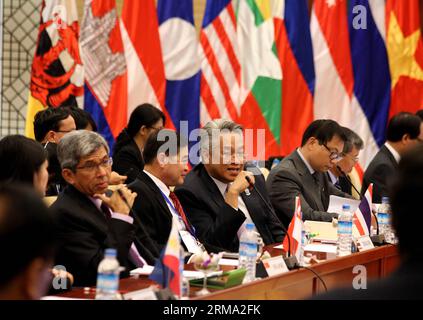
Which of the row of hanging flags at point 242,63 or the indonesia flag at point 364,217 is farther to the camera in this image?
the row of hanging flags at point 242,63

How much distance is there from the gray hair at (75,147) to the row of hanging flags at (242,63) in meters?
3.41

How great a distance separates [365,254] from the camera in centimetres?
422

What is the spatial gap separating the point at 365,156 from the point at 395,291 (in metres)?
6.57

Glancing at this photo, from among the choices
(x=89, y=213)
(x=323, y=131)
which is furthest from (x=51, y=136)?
(x=323, y=131)

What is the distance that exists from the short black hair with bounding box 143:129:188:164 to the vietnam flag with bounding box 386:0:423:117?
4150mm

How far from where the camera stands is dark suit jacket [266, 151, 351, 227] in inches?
205

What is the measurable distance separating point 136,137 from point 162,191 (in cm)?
196

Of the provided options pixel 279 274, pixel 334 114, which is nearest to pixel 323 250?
pixel 279 274

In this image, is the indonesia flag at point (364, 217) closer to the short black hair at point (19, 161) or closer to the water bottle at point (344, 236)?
the water bottle at point (344, 236)

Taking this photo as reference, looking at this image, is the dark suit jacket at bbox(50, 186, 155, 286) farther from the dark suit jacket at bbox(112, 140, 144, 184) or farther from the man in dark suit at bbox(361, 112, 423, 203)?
the man in dark suit at bbox(361, 112, 423, 203)

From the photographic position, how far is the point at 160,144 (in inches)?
162

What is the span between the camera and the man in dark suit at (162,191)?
3.96 m

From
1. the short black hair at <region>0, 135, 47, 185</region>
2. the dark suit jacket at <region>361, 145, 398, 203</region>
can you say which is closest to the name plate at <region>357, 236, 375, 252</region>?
the dark suit jacket at <region>361, 145, 398, 203</region>

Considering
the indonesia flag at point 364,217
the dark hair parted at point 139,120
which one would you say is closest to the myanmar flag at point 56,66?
the dark hair parted at point 139,120
